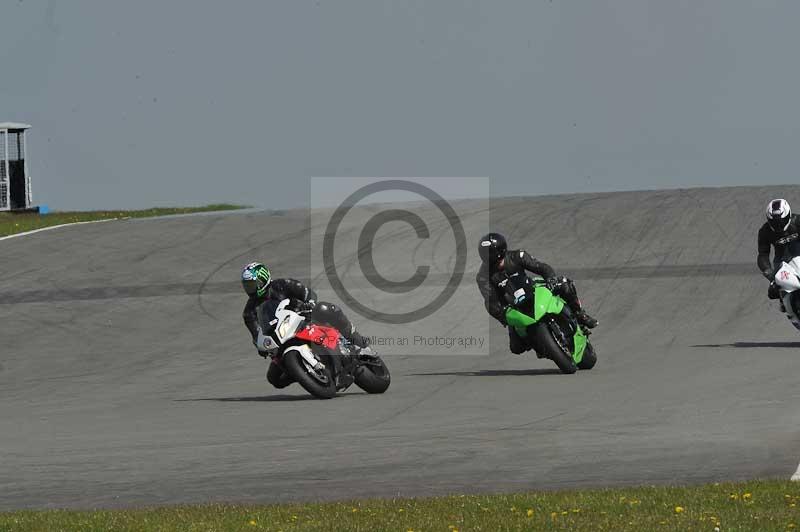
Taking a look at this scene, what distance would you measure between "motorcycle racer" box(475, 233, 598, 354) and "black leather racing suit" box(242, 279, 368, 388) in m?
2.21

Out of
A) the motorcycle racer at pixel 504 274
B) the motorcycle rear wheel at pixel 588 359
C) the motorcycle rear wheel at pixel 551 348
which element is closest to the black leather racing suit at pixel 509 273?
the motorcycle racer at pixel 504 274

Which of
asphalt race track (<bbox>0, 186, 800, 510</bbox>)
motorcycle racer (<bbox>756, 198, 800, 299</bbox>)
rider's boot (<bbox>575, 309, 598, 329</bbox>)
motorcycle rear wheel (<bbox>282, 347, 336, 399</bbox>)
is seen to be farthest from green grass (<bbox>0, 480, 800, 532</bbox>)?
motorcycle racer (<bbox>756, 198, 800, 299</bbox>)

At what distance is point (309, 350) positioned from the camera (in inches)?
580

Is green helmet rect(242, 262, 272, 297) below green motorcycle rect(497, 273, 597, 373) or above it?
above

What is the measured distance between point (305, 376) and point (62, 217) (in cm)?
3045

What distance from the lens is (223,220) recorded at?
3697cm

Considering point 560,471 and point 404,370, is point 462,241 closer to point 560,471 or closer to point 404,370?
point 404,370

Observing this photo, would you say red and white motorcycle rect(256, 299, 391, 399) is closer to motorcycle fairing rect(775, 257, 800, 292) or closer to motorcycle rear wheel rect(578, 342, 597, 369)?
motorcycle rear wheel rect(578, 342, 597, 369)

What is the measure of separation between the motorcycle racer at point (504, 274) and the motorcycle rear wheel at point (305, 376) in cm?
252

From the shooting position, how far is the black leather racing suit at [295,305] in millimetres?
14898

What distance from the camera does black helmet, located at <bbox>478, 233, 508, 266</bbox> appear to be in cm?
1688

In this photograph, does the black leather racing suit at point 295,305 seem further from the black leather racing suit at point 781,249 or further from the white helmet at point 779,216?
the white helmet at point 779,216

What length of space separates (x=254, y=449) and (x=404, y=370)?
737 cm

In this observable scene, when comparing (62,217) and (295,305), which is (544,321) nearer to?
(295,305)
